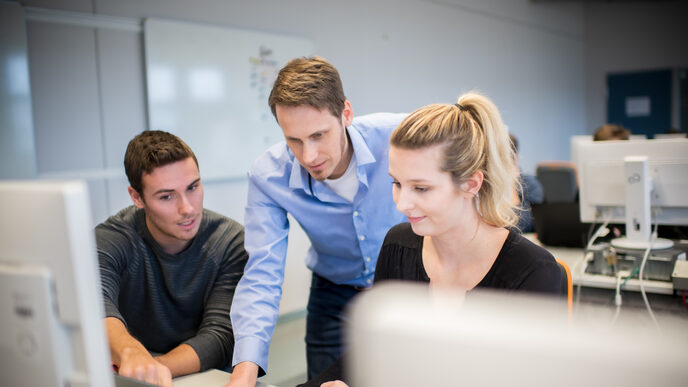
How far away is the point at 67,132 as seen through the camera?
9.14 feet

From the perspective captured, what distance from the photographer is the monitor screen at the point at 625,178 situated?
236 centimetres

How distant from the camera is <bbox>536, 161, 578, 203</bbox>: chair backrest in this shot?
481 cm

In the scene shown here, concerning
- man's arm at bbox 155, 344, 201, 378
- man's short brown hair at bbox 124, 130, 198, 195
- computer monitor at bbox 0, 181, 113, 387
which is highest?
man's short brown hair at bbox 124, 130, 198, 195

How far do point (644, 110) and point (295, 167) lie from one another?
7665 mm

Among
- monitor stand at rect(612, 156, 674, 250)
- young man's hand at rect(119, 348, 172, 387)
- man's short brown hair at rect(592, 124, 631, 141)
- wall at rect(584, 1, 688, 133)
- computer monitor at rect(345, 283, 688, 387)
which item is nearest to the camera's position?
computer monitor at rect(345, 283, 688, 387)

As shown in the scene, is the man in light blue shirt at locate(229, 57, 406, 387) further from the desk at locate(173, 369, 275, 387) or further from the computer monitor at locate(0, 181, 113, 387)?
the computer monitor at locate(0, 181, 113, 387)

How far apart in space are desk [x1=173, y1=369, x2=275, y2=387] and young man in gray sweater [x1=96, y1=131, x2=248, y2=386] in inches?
8.4

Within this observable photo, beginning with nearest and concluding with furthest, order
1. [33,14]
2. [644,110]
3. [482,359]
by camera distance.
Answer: [482,359] < [33,14] < [644,110]

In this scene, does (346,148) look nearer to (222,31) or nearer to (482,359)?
(482,359)

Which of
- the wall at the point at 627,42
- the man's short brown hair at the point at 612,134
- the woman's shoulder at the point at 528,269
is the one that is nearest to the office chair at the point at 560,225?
the man's short brown hair at the point at 612,134

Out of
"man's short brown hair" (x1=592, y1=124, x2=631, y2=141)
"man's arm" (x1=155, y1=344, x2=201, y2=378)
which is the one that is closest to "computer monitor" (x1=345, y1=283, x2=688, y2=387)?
"man's arm" (x1=155, y1=344, x2=201, y2=378)

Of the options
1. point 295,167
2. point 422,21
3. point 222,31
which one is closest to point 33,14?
point 222,31

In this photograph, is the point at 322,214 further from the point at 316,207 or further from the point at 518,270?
the point at 518,270

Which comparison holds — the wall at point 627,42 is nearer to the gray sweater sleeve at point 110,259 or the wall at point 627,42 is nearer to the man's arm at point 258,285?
the man's arm at point 258,285
